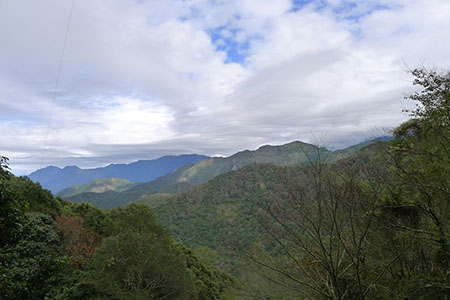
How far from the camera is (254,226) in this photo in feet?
221

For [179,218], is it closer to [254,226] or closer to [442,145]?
[254,226]

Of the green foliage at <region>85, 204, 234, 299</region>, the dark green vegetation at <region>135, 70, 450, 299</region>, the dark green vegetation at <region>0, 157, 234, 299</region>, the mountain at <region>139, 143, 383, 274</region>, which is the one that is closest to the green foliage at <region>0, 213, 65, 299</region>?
the dark green vegetation at <region>0, 157, 234, 299</region>

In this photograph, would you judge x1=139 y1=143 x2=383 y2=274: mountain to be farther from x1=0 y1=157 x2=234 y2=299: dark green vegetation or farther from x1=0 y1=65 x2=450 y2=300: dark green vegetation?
x1=0 y1=65 x2=450 y2=300: dark green vegetation

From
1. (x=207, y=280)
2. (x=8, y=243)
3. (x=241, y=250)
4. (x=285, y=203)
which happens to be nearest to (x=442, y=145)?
(x=285, y=203)

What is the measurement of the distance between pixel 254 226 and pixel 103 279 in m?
58.3

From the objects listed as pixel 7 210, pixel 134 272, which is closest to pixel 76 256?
pixel 134 272

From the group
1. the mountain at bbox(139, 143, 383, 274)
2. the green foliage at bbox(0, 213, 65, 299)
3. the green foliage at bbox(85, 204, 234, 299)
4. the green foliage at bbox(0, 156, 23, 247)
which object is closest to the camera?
the green foliage at bbox(0, 156, 23, 247)

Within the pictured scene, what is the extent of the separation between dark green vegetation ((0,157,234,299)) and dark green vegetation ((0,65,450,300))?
0.05m

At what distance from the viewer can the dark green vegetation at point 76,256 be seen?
5.43 metres

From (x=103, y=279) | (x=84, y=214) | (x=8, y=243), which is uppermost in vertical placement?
(x=8, y=243)

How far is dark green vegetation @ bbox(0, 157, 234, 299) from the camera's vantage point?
5.43 metres

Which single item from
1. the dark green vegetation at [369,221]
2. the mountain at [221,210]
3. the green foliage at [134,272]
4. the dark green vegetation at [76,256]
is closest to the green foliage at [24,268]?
the dark green vegetation at [76,256]

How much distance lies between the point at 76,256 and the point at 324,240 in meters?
14.5

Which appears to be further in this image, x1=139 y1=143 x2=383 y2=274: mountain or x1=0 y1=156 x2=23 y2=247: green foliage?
x1=139 y1=143 x2=383 y2=274: mountain
